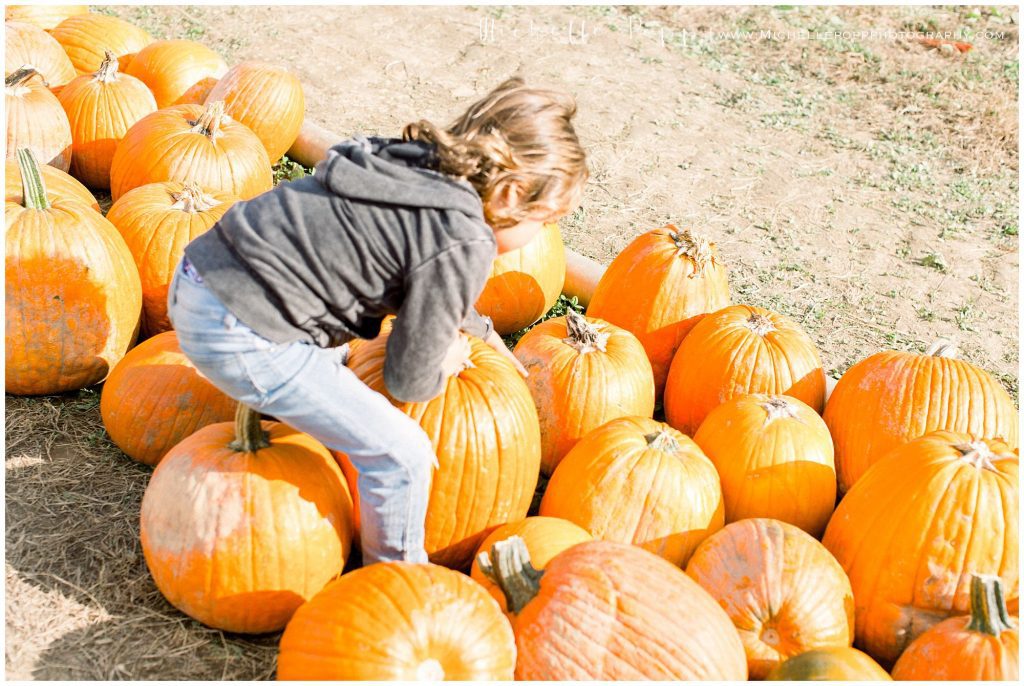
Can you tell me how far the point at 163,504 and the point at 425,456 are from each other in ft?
2.80

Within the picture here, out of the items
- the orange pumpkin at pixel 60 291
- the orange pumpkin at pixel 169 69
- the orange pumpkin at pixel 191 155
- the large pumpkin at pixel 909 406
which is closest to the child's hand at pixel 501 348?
the large pumpkin at pixel 909 406

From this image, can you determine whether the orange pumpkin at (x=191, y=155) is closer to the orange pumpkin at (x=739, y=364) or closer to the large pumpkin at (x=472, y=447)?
the large pumpkin at (x=472, y=447)

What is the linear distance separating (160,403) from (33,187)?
1056 millimetres

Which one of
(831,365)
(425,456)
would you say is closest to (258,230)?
(425,456)

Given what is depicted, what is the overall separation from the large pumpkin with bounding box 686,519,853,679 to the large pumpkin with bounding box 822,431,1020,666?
0.15m

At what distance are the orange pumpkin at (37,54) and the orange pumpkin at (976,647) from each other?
5404 mm

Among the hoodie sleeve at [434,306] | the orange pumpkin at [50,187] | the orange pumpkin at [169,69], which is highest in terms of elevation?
the hoodie sleeve at [434,306]

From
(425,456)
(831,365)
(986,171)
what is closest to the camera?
(425,456)

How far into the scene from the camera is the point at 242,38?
8.42m

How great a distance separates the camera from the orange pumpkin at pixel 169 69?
246 inches

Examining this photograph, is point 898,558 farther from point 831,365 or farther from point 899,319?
point 899,319

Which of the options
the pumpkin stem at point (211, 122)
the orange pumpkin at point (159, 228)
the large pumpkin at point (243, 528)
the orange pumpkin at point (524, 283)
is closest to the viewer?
the large pumpkin at point (243, 528)

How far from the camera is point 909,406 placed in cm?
382

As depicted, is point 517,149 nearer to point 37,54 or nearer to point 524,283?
point 524,283
